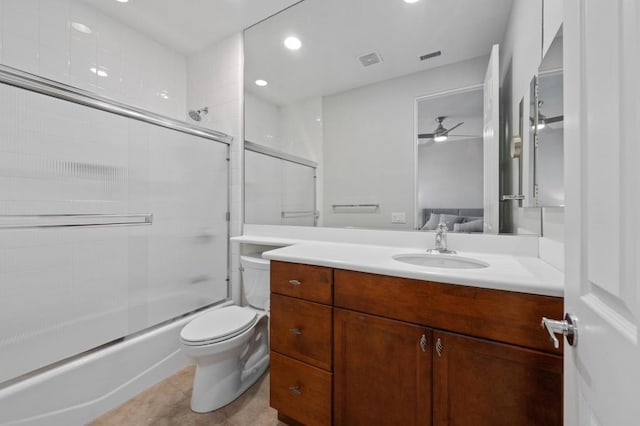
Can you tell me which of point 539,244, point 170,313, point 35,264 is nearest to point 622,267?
point 539,244

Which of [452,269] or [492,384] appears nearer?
[492,384]

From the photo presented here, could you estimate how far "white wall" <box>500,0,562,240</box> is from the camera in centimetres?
105

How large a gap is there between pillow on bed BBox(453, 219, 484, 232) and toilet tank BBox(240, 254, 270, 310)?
3.73 feet

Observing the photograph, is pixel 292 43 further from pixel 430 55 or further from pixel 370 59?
pixel 430 55

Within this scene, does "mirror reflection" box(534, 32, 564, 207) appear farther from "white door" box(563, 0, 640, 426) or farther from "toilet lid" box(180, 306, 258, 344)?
"toilet lid" box(180, 306, 258, 344)

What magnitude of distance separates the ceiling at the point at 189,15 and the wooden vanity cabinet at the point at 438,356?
1.99 meters

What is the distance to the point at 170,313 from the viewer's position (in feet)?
5.95

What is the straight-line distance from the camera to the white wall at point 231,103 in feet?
7.16

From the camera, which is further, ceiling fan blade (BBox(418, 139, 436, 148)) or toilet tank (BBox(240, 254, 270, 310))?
toilet tank (BBox(240, 254, 270, 310))

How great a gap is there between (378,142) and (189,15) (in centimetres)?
172

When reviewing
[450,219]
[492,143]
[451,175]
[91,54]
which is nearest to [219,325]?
[450,219]

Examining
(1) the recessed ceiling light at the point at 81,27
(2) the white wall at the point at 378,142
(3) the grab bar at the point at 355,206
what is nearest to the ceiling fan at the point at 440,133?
(2) the white wall at the point at 378,142

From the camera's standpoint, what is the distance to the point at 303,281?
47.6 inches

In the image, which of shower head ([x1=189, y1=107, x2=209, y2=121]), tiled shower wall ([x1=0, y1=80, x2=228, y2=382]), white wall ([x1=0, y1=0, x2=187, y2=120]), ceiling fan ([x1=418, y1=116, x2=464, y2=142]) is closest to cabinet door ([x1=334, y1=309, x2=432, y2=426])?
ceiling fan ([x1=418, y1=116, x2=464, y2=142])
